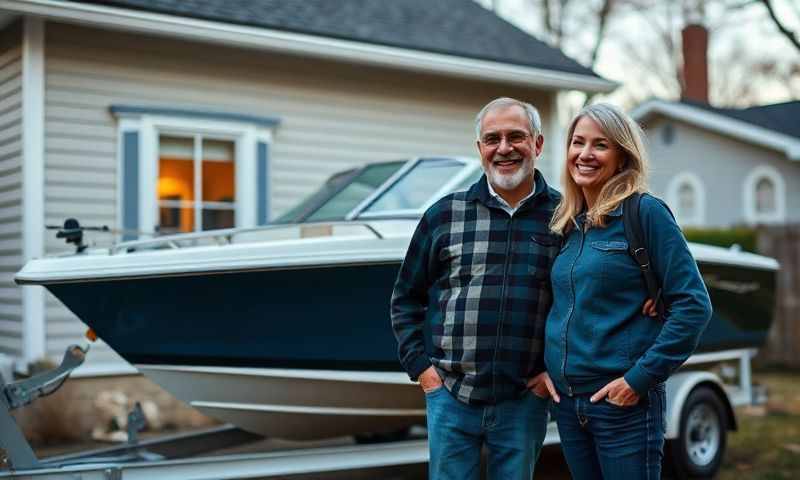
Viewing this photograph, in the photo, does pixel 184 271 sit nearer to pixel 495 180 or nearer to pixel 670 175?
pixel 495 180

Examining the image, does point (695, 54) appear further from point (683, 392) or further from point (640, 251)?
point (640, 251)

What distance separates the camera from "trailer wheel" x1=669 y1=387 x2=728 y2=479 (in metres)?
5.68

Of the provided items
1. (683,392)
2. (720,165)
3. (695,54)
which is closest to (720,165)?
(720,165)

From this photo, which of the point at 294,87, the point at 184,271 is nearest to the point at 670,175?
the point at 294,87

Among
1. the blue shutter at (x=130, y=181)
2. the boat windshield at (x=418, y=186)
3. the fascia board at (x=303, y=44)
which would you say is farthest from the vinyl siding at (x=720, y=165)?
the boat windshield at (x=418, y=186)

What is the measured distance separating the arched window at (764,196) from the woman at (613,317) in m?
14.2

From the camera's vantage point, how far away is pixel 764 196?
16250mm

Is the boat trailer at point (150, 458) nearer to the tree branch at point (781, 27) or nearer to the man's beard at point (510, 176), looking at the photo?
the man's beard at point (510, 176)

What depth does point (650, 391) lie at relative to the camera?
2652 millimetres

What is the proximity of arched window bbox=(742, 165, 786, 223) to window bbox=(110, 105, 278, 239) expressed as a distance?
1100 centimetres

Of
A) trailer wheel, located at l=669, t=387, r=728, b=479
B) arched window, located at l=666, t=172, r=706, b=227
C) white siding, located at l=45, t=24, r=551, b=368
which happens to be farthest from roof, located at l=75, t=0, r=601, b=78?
arched window, located at l=666, t=172, r=706, b=227

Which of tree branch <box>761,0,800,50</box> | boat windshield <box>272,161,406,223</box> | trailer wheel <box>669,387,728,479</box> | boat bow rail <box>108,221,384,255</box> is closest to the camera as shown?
boat bow rail <box>108,221,384,255</box>

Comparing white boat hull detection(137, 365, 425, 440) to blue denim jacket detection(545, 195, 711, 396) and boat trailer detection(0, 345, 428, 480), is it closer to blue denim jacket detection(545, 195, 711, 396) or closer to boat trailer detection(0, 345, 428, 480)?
boat trailer detection(0, 345, 428, 480)

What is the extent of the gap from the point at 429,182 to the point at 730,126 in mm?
11872
